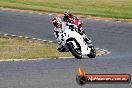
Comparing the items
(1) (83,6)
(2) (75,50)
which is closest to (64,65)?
(2) (75,50)

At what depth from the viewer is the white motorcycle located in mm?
7750

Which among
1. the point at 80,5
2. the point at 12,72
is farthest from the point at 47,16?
the point at 12,72

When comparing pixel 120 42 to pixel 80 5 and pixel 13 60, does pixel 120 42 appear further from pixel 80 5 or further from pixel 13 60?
pixel 80 5

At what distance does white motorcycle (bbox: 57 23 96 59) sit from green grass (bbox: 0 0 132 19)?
3684 centimetres

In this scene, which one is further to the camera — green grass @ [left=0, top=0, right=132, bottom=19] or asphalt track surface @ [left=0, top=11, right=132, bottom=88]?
green grass @ [left=0, top=0, right=132, bottom=19]

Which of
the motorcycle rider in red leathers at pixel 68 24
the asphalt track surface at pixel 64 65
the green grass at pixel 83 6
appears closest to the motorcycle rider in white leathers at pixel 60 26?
the motorcycle rider in red leathers at pixel 68 24

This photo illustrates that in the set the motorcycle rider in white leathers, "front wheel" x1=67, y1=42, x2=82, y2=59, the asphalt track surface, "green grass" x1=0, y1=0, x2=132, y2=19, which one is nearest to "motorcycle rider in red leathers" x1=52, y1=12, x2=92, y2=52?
the motorcycle rider in white leathers

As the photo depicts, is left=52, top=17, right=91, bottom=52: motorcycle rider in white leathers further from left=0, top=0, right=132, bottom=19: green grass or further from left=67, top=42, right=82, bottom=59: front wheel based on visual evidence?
left=0, top=0, right=132, bottom=19: green grass

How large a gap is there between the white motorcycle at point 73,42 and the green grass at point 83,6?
121ft

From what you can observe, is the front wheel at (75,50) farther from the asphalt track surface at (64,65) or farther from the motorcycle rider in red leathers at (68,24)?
the asphalt track surface at (64,65)

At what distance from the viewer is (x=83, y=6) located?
50812mm

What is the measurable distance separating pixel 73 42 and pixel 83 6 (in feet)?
142

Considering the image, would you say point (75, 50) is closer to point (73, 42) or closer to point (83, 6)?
point (73, 42)

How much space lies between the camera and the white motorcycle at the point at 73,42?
7.75 meters
